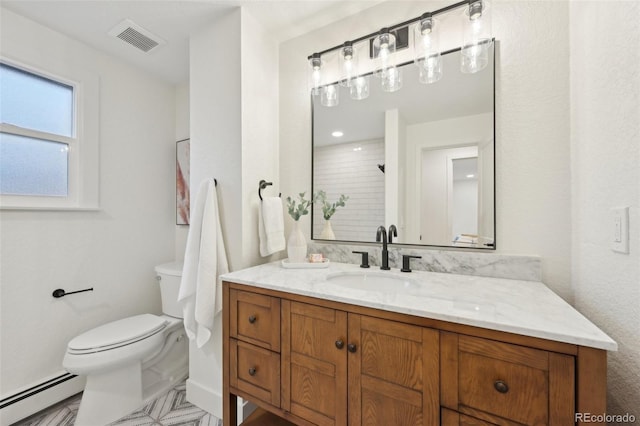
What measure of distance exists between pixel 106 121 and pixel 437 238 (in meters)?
2.39

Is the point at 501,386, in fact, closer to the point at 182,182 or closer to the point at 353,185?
the point at 353,185

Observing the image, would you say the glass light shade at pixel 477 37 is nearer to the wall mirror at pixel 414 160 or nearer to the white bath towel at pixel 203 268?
the wall mirror at pixel 414 160

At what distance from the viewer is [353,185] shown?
1.57m

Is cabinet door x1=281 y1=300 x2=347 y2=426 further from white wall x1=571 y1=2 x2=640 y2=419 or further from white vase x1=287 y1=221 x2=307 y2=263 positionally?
white wall x1=571 y1=2 x2=640 y2=419

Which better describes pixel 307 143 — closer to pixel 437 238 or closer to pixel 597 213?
pixel 437 238

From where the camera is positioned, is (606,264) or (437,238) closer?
(606,264)

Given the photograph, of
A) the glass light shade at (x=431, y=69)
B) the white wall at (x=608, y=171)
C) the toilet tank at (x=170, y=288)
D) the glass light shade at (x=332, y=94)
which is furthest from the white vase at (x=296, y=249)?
the white wall at (x=608, y=171)

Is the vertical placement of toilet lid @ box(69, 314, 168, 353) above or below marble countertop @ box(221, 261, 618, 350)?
below

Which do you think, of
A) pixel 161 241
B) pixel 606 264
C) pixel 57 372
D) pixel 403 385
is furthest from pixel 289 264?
pixel 57 372

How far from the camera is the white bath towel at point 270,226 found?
151 centimetres

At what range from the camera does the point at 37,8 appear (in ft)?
4.94

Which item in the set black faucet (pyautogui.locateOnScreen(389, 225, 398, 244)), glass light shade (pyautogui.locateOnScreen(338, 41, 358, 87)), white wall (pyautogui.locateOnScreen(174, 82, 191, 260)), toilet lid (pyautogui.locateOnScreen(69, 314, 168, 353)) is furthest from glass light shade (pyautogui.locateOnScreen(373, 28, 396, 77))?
toilet lid (pyautogui.locateOnScreen(69, 314, 168, 353))

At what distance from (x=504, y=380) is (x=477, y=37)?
1.37 meters

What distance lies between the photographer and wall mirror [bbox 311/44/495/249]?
4.09ft
